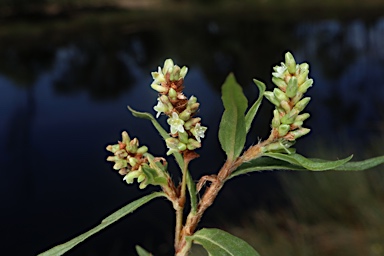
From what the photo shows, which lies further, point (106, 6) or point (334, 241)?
point (106, 6)

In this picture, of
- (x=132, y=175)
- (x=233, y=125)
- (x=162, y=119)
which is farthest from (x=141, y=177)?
(x=162, y=119)

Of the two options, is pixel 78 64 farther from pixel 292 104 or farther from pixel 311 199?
pixel 292 104

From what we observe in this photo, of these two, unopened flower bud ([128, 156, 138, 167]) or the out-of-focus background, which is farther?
the out-of-focus background

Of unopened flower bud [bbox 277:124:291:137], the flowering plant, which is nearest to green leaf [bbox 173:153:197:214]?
the flowering plant

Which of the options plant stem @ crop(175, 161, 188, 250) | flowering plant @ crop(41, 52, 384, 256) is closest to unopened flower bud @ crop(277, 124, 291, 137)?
flowering plant @ crop(41, 52, 384, 256)

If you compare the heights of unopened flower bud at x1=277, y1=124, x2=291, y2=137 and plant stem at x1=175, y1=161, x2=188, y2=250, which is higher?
unopened flower bud at x1=277, y1=124, x2=291, y2=137

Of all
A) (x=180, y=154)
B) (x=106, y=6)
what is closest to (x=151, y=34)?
(x=106, y=6)

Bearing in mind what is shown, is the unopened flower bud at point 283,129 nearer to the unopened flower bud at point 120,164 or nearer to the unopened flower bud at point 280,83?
the unopened flower bud at point 280,83

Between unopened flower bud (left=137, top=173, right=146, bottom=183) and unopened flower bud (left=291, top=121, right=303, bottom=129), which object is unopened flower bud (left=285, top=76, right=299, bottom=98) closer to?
unopened flower bud (left=291, top=121, right=303, bottom=129)
